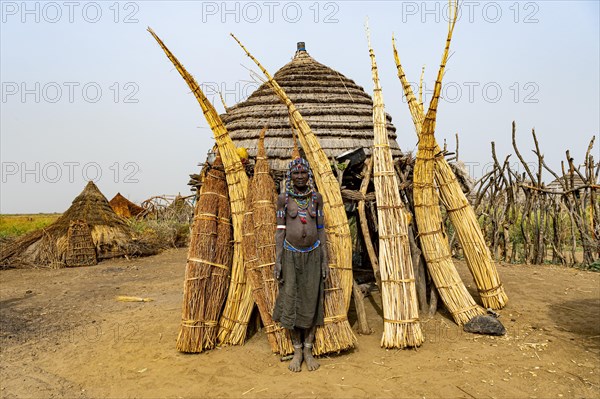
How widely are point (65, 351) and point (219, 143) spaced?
8.51ft

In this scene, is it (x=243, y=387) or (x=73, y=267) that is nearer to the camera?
(x=243, y=387)

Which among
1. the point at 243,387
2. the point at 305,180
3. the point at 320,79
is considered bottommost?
the point at 243,387

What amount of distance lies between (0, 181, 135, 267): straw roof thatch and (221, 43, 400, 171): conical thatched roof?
6.37m

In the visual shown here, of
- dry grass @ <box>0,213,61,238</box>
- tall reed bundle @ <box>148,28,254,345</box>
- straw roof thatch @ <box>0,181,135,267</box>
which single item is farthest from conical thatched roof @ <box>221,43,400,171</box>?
dry grass @ <box>0,213,61,238</box>

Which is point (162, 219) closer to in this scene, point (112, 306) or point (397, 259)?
point (112, 306)

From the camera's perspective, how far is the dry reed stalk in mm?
5035

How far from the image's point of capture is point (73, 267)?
10117 millimetres

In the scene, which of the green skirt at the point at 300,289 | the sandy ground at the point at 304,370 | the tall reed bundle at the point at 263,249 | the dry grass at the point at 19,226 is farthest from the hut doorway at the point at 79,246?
the green skirt at the point at 300,289

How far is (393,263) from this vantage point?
4297mm

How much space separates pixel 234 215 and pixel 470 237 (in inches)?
104

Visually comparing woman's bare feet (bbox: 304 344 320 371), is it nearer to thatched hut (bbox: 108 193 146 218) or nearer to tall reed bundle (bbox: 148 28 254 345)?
tall reed bundle (bbox: 148 28 254 345)

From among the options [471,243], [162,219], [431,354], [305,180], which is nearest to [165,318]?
[305,180]

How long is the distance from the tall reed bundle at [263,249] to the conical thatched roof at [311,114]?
38.1 inches

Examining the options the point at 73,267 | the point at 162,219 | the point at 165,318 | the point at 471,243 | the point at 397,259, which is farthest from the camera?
the point at 162,219
